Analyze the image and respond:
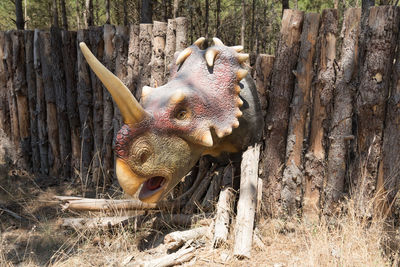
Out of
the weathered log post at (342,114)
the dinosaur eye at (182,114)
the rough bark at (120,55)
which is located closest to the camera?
the dinosaur eye at (182,114)

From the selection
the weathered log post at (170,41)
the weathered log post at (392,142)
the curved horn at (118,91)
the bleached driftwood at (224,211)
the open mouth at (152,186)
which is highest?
the weathered log post at (170,41)

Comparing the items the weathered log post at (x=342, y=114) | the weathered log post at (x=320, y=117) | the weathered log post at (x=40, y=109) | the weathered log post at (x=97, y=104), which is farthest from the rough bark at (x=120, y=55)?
the weathered log post at (x=342, y=114)

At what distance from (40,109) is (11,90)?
0.70 meters

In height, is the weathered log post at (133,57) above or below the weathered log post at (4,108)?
above

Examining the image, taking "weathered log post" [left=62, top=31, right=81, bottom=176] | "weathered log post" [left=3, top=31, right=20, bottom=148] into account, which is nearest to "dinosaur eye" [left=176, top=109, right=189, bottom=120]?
"weathered log post" [left=62, top=31, right=81, bottom=176]

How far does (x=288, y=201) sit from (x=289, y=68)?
1.28 meters

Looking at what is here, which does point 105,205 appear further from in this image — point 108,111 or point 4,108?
A: point 4,108

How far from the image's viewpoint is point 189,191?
3656 mm

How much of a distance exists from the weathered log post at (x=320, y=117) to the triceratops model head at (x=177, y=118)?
2.46 feet

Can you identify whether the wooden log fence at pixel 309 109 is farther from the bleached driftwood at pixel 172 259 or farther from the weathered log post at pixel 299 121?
the bleached driftwood at pixel 172 259

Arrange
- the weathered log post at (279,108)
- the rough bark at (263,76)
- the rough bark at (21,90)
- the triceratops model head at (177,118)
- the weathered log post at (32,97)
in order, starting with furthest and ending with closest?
the rough bark at (21,90) → the weathered log post at (32,97) → the rough bark at (263,76) → the weathered log post at (279,108) → the triceratops model head at (177,118)

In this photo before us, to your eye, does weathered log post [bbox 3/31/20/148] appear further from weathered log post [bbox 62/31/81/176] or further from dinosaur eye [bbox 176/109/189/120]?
dinosaur eye [bbox 176/109/189/120]

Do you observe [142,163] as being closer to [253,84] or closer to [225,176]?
[225,176]

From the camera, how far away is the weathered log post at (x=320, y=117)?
323cm
